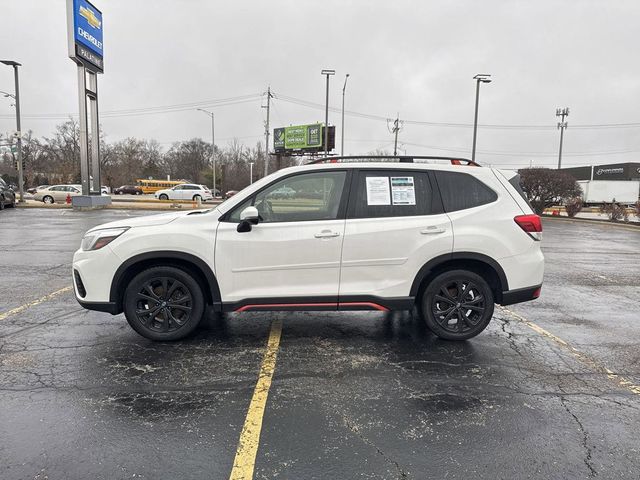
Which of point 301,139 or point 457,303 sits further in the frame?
point 301,139

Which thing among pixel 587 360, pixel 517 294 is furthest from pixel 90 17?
pixel 587 360

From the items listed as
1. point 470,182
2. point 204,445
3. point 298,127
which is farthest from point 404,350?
point 298,127

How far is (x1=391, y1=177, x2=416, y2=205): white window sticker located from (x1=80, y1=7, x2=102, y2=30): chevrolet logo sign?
2576 centimetres

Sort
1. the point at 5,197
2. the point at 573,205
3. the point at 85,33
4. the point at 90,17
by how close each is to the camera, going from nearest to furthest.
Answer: the point at 85,33 < the point at 90,17 < the point at 5,197 < the point at 573,205

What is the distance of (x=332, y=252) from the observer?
4.45m

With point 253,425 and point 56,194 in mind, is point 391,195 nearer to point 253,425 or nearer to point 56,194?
point 253,425

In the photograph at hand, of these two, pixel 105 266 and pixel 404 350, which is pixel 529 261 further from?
pixel 105 266

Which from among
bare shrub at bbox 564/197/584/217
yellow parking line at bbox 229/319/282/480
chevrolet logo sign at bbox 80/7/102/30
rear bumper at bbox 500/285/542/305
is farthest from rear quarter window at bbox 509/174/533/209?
chevrolet logo sign at bbox 80/7/102/30

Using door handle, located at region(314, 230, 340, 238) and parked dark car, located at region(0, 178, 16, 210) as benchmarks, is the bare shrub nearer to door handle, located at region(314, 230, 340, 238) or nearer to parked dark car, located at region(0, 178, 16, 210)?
door handle, located at region(314, 230, 340, 238)

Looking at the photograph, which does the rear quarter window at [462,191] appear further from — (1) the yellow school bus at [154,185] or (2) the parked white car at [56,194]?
(1) the yellow school bus at [154,185]

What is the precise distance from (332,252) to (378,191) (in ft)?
2.65

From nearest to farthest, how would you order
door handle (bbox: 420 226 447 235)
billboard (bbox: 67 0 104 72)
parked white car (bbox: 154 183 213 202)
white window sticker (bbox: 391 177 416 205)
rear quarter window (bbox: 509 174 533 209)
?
door handle (bbox: 420 226 447 235) < white window sticker (bbox: 391 177 416 205) < rear quarter window (bbox: 509 174 533 209) < billboard (bbox: 67 0 104 72) < parked white car (bbox: 154 183 213 202)

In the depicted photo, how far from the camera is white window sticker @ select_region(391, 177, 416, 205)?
4.63 m

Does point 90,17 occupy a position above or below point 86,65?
above
